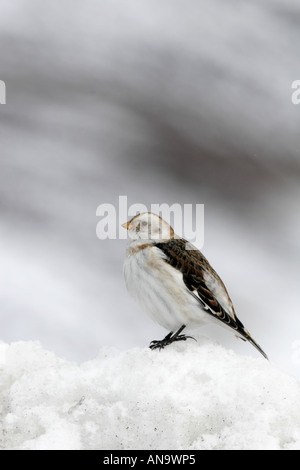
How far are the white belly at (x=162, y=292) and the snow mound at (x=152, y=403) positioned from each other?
0.30 meters

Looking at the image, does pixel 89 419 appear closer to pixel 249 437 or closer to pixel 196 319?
pixel 249 437

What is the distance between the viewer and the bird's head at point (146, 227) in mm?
3535

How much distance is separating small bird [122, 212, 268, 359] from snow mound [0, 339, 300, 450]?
0.29 m

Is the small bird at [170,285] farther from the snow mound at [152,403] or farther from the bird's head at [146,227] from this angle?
the snow mound at [152,403]

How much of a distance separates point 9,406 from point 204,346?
3.32 ft

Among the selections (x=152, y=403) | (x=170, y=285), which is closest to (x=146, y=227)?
(x=170, y=285)

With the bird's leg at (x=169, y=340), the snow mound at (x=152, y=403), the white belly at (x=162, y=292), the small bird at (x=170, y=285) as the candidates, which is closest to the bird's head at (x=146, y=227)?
the small bird at (x=170, y=285)

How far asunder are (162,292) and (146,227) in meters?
0.38

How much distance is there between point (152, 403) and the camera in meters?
2.77

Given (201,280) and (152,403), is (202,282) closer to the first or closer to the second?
(201,280)

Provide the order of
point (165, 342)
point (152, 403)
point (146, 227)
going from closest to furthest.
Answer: point (152, 403) → point (165, 342) → point (146, 227)

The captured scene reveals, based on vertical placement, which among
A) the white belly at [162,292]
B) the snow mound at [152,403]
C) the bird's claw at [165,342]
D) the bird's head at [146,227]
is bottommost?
the snow mound at [152,403]

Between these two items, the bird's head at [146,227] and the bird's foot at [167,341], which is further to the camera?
the bird's head at [146,227]

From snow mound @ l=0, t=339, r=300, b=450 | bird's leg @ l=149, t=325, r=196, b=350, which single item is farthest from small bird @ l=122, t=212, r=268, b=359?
snow mound @ l=0, t=339, r=300, b=450
